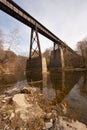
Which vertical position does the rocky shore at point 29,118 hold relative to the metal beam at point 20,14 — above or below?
below

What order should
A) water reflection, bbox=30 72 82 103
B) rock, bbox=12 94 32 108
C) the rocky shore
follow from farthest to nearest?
water reflection, bbox=30 72 82 103 → rock, bbox=12 94 32 108 → the rocky shore

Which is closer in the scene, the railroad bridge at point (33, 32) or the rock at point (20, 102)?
the rock at point (20, 102)

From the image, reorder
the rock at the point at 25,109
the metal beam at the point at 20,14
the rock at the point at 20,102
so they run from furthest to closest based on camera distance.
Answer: the metal beam at the point at 20,14 → the rock at the point at 20,102 → the rock at the point at 25,109

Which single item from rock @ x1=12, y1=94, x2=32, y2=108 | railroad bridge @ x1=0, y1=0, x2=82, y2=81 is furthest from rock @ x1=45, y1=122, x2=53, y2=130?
railroad bridge @ x1=0, y1=0, x2=82, y2=81

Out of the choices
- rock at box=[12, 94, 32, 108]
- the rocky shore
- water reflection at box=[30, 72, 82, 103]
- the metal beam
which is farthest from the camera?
the metal beam

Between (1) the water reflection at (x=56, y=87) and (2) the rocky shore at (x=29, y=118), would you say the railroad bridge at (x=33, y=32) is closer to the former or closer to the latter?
(1) the water reflection at (x=56, y=87)

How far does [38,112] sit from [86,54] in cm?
4112

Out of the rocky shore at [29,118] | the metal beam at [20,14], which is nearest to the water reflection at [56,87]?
the rocky shore at [29,118]

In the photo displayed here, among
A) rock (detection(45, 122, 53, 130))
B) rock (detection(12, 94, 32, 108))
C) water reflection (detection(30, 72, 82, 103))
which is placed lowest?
rock (detection(45, 122, 53, 130))

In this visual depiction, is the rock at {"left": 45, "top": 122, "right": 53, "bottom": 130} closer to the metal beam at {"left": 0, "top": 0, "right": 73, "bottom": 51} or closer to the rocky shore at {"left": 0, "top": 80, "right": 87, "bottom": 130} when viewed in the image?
the rocky shore at {"left": 0, "top": 80, "right": 87, "bottom": 130}

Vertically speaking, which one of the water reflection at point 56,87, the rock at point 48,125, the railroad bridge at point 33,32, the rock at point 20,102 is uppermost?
the railroad bridge at point 33,32

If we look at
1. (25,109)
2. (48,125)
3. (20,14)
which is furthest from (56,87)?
(20,14)

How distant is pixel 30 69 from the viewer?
22.7 metres

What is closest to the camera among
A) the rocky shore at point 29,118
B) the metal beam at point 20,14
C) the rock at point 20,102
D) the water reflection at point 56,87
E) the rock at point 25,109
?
the rocky shore at point 29,118
